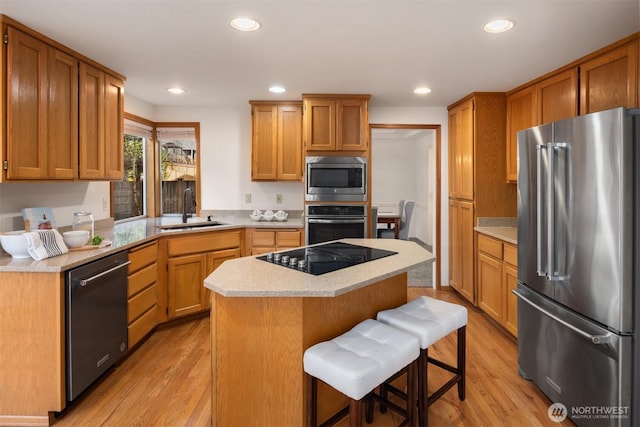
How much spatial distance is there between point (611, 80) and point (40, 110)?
3.66 m

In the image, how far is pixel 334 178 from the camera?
395 centimetres

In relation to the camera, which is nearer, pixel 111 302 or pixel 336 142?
pixel 111 302

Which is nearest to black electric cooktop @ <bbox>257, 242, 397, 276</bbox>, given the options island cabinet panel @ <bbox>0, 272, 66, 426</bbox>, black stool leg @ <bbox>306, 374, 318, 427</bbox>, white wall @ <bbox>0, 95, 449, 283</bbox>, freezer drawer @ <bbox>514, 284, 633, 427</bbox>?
black stool leg @ <bbox>306, 374, 318, 427</bbox>

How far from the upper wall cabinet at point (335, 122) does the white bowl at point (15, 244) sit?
2510 millimetres

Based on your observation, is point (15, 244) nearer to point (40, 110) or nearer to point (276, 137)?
point (40, 110)

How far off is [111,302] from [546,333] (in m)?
2.73

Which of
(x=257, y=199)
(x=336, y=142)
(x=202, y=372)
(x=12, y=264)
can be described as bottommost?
(x=202, y=372)

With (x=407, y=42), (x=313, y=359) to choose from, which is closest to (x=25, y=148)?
(x=313, y=359)

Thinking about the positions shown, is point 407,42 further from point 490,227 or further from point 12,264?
point 12,264

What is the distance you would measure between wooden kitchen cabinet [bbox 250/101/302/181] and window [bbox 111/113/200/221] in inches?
32.1

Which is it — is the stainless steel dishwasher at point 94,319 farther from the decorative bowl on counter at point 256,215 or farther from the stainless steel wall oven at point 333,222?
the stainless steel wall oven at point 333,222

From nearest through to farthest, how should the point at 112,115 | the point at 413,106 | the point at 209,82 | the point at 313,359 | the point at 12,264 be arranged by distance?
1. the point at 313,359
2. the point at 12,264
3. the point at 112,115
4. the point at 209,82
5. the point at 413,106

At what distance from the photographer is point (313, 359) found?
5.37 feet

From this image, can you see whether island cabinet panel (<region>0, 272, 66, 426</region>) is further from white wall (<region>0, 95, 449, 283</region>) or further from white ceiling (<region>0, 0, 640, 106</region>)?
white wall (<region>0, 95, 449, 283</region>)
